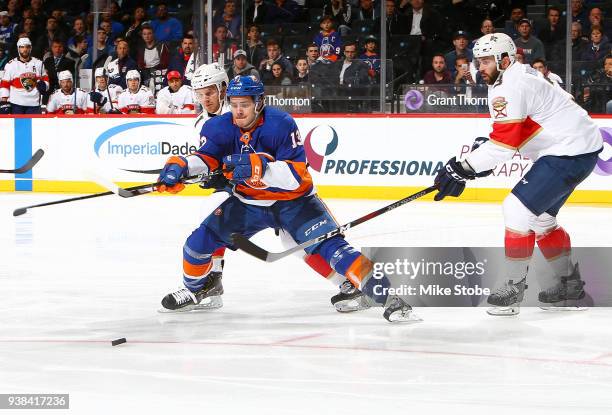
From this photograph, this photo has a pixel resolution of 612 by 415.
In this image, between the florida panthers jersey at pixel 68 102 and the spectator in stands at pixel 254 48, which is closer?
the spectator in stands at pixel 254 48

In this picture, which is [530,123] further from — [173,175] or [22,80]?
[22,80]

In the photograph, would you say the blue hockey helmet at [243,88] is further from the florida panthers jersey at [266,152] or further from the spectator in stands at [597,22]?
the spectator in stands at [597,22]

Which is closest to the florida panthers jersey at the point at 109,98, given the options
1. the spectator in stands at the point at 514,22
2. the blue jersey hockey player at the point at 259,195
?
the spectator in stands at the point at 514,22

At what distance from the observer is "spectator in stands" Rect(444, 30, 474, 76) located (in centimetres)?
1035

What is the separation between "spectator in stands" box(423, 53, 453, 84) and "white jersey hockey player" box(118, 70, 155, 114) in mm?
2900

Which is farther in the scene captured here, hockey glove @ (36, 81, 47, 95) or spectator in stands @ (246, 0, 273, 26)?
hockey glove @ (36, 81, 47, 95)

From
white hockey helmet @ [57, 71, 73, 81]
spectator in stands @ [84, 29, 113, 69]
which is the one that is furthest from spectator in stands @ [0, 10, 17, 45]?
white hockey helmet @ [57, 71, 73, 81]

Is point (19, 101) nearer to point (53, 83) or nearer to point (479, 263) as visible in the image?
point (53, 83)

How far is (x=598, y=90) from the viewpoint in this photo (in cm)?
979

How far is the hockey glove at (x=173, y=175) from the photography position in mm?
4504

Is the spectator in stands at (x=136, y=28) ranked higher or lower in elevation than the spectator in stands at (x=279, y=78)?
higher

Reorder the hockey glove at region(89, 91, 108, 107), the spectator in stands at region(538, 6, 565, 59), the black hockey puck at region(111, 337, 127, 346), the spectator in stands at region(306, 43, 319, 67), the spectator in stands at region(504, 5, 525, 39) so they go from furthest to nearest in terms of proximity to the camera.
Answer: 1. the hockey glove at region(89, 91, 108, 107)
2. the spectator in stands at region(306, 43, 319, 67)
3. the spectator in stands at region(504, 5, 525, 39)
4. the spectator in stands at region(538, 6, 565, 59)
5. the black hockey puck at region(111, 337, 127, 346)

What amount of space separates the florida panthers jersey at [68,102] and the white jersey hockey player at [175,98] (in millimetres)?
933

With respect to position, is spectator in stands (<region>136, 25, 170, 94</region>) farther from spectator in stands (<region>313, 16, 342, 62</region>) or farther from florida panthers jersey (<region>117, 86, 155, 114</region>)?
spectator in stands (<region>313, 16, 342, 62</region>)
